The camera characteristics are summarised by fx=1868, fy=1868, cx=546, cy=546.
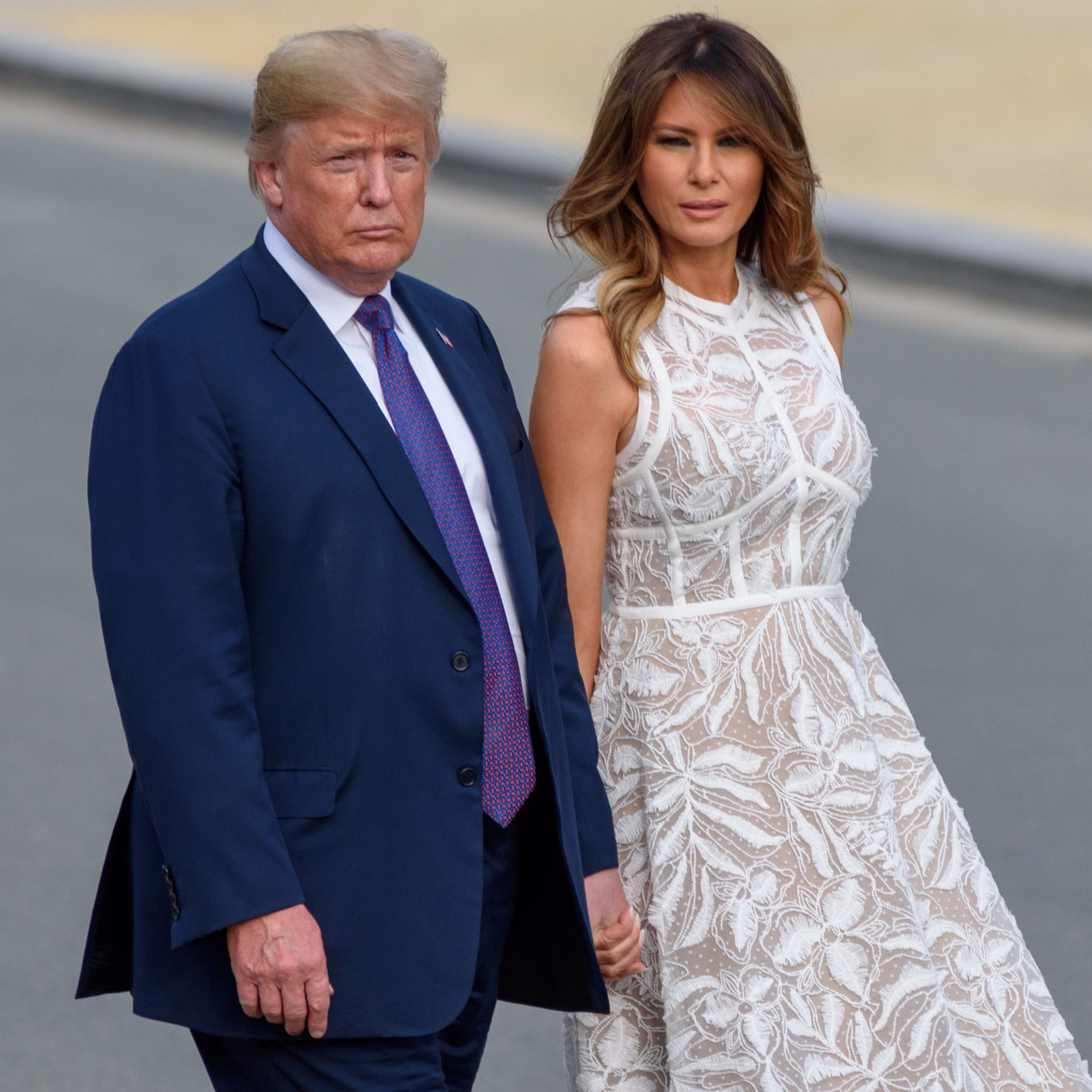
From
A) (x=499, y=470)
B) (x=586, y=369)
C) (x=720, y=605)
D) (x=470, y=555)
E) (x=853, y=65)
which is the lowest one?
(x=720, y=605)

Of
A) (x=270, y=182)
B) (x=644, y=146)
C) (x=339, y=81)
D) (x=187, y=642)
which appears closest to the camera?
(x=187, y=642)

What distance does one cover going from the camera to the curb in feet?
31.0

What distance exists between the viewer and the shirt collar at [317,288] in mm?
2576

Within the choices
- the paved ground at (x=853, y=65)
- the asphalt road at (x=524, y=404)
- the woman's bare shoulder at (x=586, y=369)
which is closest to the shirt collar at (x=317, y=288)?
the woman's bare shoulder at (x=586, y=369)

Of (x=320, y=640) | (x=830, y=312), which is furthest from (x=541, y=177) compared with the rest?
(x=320, y=640)

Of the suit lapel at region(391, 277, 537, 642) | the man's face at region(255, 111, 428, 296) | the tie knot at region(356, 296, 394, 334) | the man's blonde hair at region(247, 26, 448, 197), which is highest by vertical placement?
the man's blonde hair at region(247, 26, 448, 197)

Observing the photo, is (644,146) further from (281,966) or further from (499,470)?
(281,966)

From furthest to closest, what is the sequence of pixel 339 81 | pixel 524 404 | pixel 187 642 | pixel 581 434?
pixel 524 404 < pixel 581 434 < pixel 339 81 < pixel 187 642

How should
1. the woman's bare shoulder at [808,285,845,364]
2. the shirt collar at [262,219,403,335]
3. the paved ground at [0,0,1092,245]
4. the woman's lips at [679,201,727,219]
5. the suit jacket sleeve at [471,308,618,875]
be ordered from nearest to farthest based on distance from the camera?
the shirt collar at [262,219,403,335] → the suit jacket sleeve at [471,308,618,875] → the woman's lips at [679,201,727,219] → the woman's bare shoulder at [808,285,845,364] → the paved ground at [0,0,1092,245]

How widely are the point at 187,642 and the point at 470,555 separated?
433 millimetres

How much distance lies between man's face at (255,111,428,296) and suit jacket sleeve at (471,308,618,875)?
1.12ft

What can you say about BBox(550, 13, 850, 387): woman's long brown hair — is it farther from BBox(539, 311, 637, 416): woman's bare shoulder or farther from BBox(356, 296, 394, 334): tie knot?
BBox(356, 296, 394, 334): tie knot

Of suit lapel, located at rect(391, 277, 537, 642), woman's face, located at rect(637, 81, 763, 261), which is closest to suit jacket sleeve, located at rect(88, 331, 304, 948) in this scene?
suit lapel, located at rect(391, 277, 537, 642)

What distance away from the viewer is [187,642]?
7.72ft
